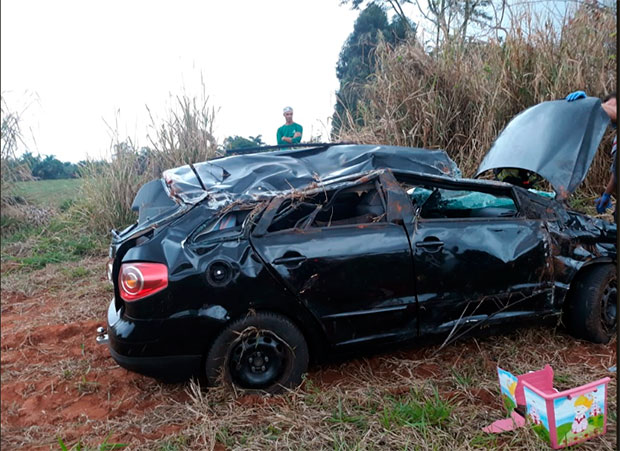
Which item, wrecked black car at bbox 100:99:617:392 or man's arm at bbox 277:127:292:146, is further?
man's arm at bbox 277:127:292:146

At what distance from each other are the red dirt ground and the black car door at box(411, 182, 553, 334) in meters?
0.37

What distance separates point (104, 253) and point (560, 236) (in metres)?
6.47

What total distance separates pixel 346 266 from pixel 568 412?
1.35m

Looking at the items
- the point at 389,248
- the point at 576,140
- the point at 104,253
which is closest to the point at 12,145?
the point at 104,253

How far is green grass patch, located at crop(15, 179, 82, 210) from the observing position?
923 centimetres

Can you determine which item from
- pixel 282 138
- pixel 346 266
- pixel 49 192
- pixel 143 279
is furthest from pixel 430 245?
pixel 49 192

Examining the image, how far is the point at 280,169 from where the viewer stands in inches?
136

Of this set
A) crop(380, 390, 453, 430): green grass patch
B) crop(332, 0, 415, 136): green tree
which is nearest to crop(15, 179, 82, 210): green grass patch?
crop(332, 0, 415, 136): green tree

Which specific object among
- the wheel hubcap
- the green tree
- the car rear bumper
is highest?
the green tree

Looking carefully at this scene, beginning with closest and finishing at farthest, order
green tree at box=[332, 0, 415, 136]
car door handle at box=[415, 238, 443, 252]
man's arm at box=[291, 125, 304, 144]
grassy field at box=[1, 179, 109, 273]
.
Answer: car door handle at box=[415, 238, 443, 252], green tree at box=[332, 0, 415, 136], grassy field at box=[1, 179, 109, 273], man's arm at box=[291, 125, 304, 144]

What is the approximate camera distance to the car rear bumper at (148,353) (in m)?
2.63

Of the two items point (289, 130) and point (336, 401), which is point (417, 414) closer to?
point (336, 401)

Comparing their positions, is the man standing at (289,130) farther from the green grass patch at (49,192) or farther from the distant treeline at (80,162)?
the green grass patch at (49,192)

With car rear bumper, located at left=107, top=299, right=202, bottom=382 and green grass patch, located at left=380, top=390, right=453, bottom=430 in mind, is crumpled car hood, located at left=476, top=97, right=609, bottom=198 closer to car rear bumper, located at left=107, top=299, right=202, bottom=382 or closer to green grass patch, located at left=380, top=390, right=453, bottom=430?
green grass patch, located at left=380, top=390, right=453, bottom=430
